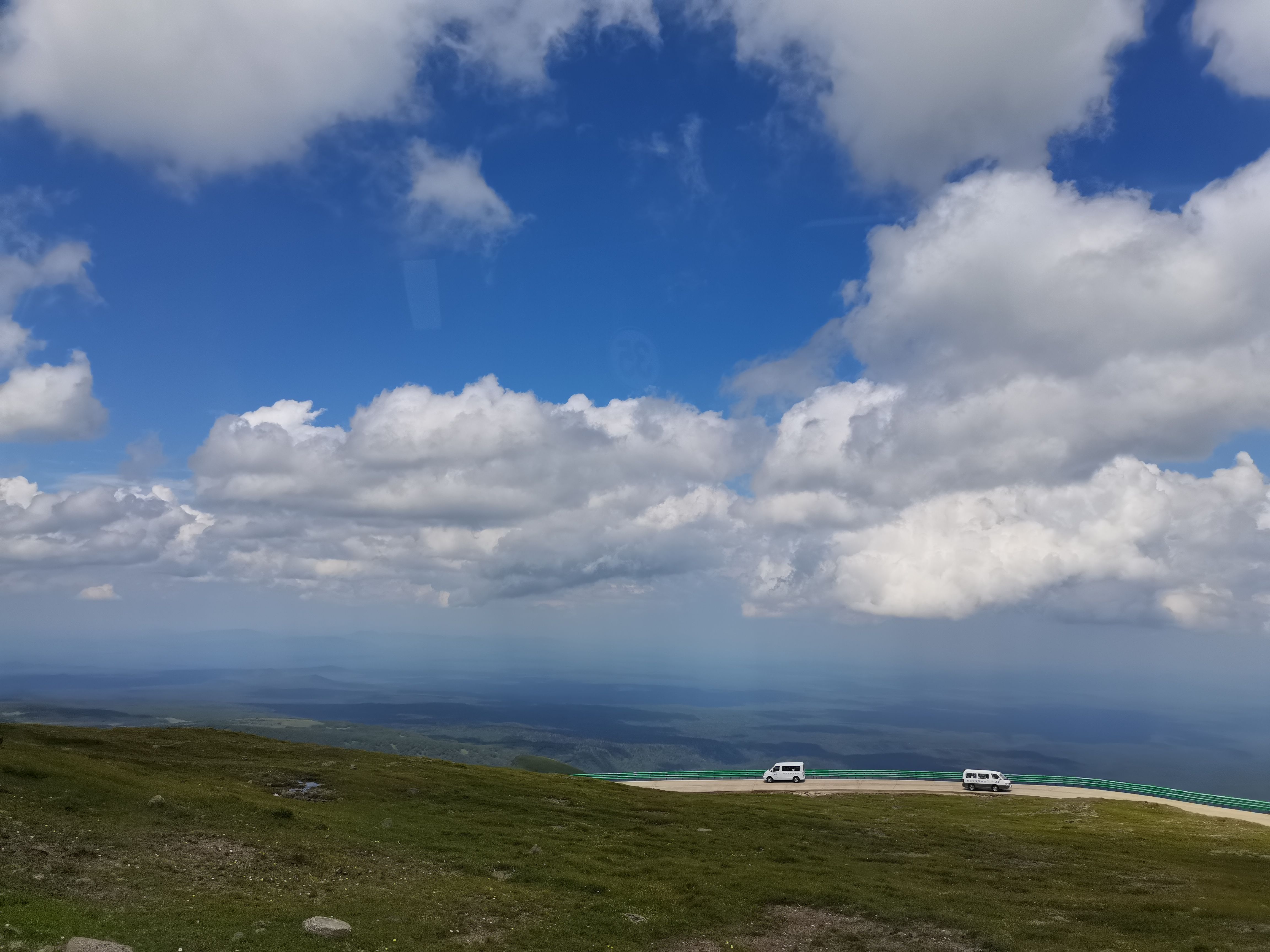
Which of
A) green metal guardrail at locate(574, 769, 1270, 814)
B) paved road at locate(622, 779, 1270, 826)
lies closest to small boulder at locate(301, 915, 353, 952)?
paved road at locate(622, 779, 1270, 826)

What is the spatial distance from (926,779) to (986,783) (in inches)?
495

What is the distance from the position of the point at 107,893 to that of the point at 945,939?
3717cm

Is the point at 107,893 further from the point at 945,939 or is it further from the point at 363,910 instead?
the point at 945,939

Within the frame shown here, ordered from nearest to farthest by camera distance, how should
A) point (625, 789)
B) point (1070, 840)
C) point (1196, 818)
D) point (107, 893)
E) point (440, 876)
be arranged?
point (107, 893), point (440, 876), point (1070, 840), point (625, 789), point (1196, 818)

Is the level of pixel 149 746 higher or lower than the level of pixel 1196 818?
higher

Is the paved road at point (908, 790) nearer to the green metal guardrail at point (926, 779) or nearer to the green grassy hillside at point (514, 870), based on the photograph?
the green metal guardrail at point (926, 779)

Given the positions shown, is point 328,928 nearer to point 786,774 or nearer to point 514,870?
point 514,870

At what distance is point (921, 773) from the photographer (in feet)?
410

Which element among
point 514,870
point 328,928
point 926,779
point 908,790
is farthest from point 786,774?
point 328,928

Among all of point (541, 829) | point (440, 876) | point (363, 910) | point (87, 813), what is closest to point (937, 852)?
point (541, 829)

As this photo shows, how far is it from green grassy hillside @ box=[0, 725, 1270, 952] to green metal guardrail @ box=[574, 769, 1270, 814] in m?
43.3

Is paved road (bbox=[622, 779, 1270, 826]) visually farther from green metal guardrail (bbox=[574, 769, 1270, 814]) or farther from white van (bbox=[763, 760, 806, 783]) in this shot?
green metal guardrail (bbox=[574, 769, 1270, 814])

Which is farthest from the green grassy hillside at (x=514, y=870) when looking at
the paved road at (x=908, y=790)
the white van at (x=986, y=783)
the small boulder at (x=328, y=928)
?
the white van at (x=986, y=783)

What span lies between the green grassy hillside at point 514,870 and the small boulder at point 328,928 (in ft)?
1.39
